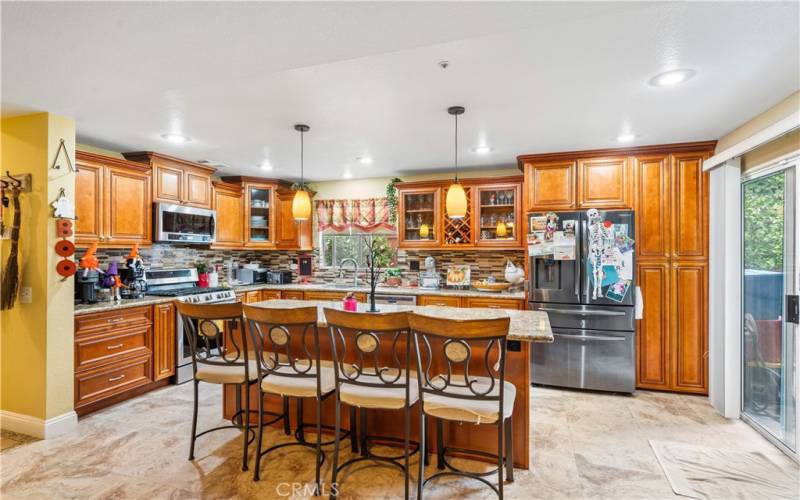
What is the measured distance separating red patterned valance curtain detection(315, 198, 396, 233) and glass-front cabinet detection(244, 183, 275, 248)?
2.18ft

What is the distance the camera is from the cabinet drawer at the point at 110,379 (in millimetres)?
3318

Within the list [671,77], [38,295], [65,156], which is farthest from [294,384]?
[671,77]

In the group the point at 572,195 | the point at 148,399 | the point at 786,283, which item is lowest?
the point at 148,399

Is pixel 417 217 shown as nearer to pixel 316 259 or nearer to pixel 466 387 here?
pixel 316 259

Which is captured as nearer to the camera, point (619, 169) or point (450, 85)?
point (450, 85)

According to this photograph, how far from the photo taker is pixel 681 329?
13.0ft

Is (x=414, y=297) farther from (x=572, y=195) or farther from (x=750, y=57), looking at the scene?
(x=750, y=57)

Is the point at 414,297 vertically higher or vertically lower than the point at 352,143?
lower

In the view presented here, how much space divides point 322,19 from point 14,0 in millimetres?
1180

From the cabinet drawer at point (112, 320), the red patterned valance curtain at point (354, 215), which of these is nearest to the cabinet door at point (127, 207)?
the cabinet drawer at point (112, 320)

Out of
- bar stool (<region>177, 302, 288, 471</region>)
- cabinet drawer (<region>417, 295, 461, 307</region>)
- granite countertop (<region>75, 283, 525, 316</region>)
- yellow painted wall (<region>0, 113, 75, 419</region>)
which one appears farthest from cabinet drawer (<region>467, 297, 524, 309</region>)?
yellow painted wall (<region>0, 113, 75, 419</region>)

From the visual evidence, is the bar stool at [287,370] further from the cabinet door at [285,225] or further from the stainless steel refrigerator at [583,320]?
the cabinet door at [285,225]

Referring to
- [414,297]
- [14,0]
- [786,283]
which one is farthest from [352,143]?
[786,283]

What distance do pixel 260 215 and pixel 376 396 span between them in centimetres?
421
